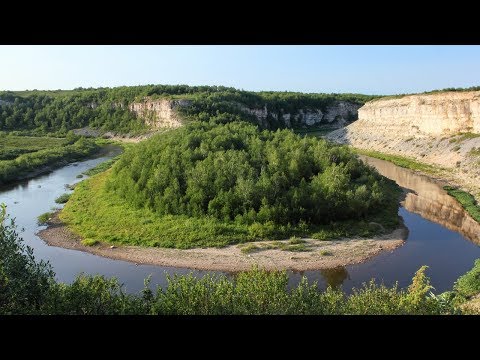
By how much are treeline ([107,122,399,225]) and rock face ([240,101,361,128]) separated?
5161 centimetres

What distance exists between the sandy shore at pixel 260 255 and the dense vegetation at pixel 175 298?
8760mm

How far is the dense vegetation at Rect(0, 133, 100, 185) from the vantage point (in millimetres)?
45969

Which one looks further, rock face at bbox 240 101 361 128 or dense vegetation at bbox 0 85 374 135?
rock face at bbox 240 101 361 128

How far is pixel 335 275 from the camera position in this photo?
20.9 m

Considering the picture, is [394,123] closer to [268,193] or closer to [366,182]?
[366,182]

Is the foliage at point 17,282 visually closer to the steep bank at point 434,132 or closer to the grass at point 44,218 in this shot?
the grass at point 44,218

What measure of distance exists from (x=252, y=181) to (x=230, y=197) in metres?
1.83

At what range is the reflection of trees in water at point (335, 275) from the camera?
2026 centimetres

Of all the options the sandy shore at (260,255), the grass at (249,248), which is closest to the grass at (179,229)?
the sandy shore at (260,255)

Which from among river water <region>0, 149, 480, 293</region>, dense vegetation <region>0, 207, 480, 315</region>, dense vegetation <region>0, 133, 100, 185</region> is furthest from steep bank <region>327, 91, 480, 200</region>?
dense vegetation <region>0, 133, 100, 185</region>

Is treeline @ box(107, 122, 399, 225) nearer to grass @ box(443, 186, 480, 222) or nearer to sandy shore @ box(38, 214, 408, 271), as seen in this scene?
sandy shore @ box(38, 214, 408, 271)

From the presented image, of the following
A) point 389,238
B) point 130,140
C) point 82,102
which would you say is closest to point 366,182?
point 389,238

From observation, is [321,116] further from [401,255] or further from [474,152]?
[401,255]
